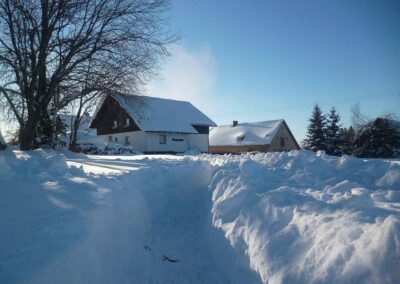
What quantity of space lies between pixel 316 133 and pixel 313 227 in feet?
107

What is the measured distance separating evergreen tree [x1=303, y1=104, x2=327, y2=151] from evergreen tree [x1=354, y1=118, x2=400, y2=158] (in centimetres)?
824

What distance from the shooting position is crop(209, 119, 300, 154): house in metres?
41.7

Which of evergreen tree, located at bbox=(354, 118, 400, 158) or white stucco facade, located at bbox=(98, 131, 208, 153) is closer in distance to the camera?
evergreen tree, located at bbox=(354, 118, 400, 158)

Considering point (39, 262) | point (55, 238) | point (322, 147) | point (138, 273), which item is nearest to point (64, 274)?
point (39, 262)

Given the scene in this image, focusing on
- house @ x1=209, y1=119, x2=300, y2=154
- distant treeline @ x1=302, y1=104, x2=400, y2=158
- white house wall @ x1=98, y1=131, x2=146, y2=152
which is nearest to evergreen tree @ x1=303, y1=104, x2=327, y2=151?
distant treeline @ x1=302, y1=104, x2=400, y2=158

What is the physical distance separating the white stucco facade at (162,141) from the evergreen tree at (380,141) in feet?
54.9

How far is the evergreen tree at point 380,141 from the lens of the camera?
22938mm

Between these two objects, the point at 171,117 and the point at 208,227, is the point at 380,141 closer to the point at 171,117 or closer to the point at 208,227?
the point at 171,117

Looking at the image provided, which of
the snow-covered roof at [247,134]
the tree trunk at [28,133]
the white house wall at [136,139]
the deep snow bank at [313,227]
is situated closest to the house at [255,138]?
the snow-covered roof at [247,134]

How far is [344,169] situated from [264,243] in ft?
13.0

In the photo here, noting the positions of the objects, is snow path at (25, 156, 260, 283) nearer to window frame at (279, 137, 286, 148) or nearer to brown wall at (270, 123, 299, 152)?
brown wall at (270, 123, 299, 152)

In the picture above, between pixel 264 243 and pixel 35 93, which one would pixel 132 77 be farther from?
pixel 264 243

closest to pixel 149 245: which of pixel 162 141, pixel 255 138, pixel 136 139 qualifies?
pixel 162 141

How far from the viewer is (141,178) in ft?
25.1
